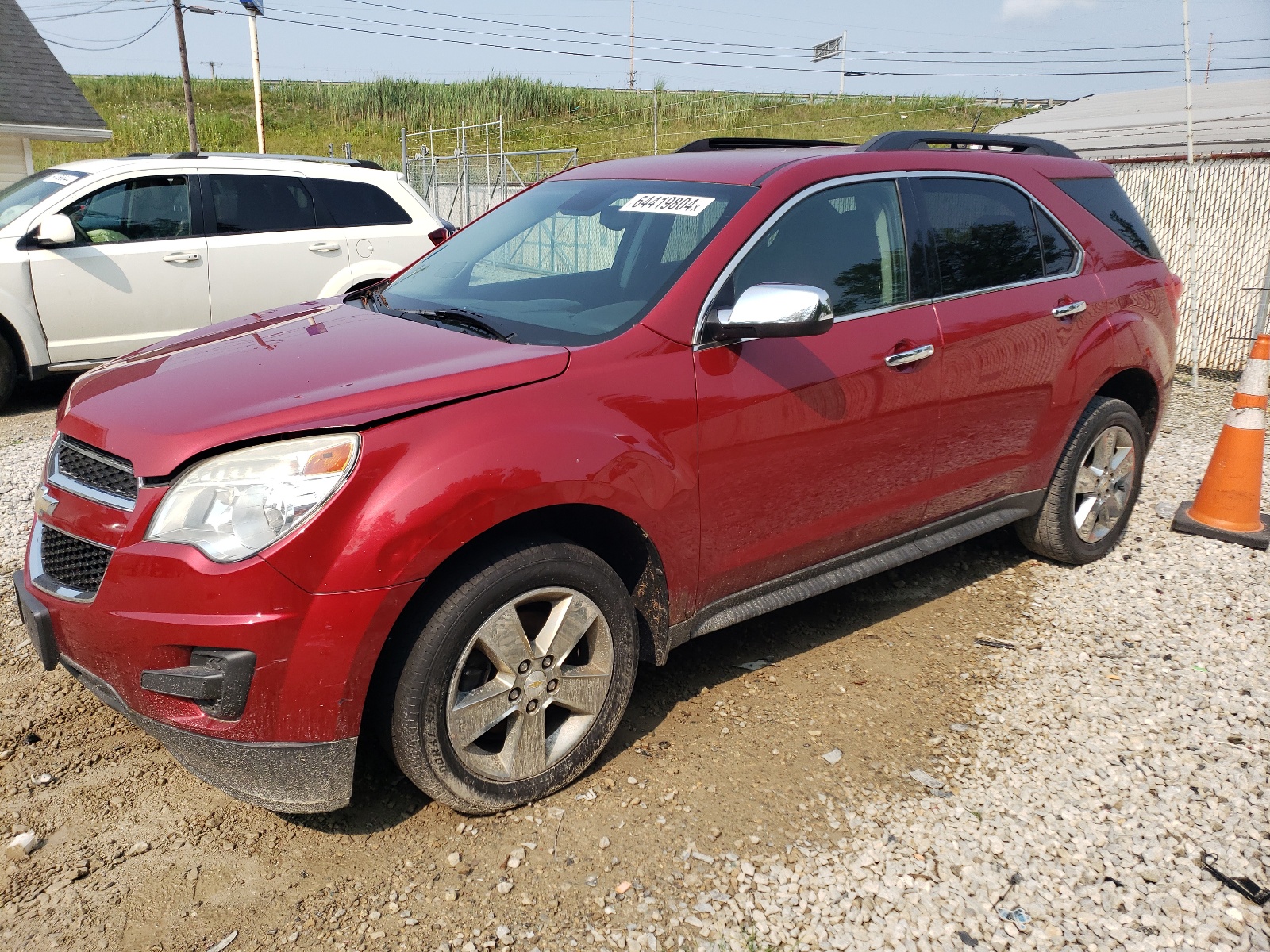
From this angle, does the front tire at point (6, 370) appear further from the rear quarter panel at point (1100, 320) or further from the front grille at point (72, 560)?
the rear quarter panel at point (1100, 320)

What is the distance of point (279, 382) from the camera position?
2627mm

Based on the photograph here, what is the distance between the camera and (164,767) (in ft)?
10.0

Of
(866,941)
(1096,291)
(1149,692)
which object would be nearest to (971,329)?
(1096,291)

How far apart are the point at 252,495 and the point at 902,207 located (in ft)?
8.41

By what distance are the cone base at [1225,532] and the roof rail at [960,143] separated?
6.90 ft

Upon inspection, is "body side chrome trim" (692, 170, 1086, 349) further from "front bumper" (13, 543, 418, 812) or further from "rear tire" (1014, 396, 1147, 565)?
"front bumper" (13, 543, 418, 812)

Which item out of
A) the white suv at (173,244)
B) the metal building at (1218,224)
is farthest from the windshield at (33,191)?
the metal building at (1218,224)

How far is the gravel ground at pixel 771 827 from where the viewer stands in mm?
2477

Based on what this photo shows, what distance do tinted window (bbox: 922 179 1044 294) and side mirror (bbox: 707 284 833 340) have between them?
1.05 meters

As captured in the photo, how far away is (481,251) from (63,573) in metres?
1.94

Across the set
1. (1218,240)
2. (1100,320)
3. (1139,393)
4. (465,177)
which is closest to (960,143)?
(1100,320)

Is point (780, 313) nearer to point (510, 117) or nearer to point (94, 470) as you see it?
point (94, 470)

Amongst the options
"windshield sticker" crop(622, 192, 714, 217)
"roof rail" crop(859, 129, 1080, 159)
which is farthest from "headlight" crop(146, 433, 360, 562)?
"roof rail" crop(859, 129, 1080, 159)

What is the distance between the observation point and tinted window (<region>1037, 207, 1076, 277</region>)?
4.21m
